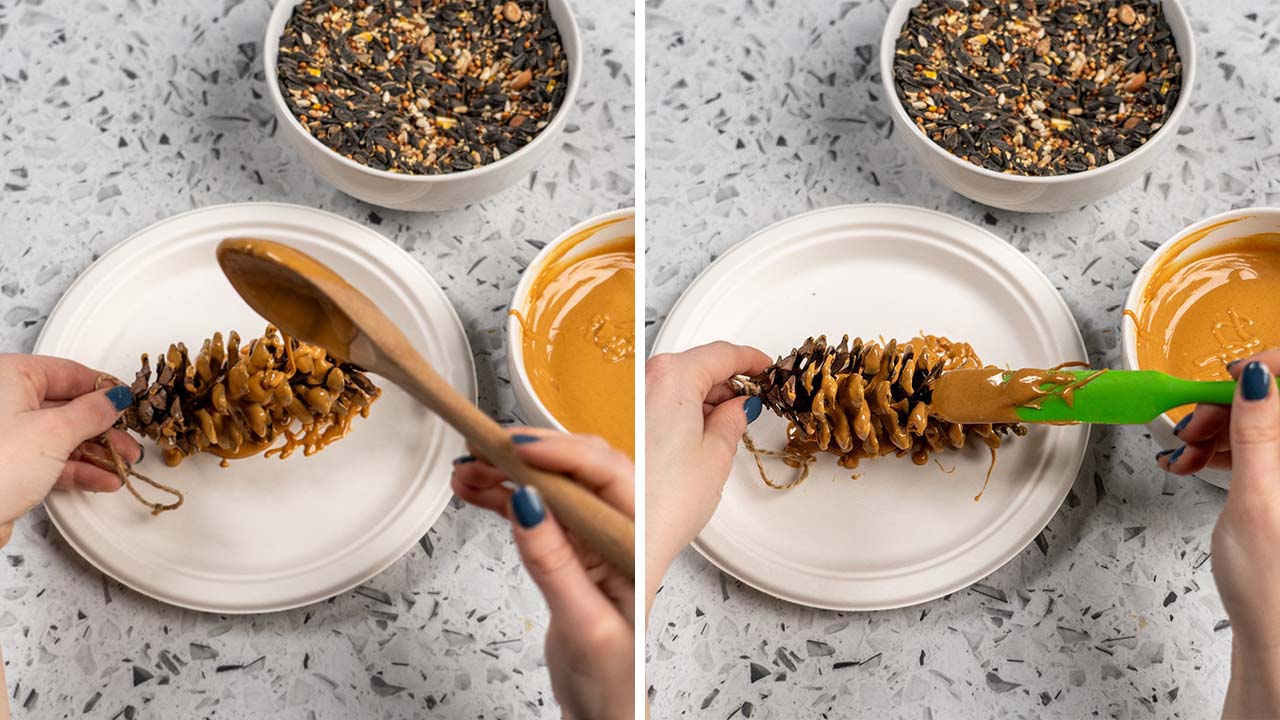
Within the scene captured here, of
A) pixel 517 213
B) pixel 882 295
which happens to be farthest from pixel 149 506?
pixel 882 295

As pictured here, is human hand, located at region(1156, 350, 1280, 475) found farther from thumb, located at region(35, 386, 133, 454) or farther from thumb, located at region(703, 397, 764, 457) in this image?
thumb, located at region(35, 386, 133, 454)

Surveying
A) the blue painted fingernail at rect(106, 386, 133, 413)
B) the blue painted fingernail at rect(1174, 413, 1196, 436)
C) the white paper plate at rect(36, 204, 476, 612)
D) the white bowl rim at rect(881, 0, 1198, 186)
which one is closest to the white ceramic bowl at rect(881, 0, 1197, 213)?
the white bowl rim at rect(881, 0, 1198, 186)

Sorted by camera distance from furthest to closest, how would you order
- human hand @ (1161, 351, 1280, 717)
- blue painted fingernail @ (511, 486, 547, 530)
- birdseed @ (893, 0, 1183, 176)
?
birdseed @ (893, 0, 1183, 176)
human hand @ (1161, 351, 1280, 717)
blue painted fingernail @ (511, 486, 547, 530)

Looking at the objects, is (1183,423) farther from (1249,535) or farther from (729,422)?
(729,422)

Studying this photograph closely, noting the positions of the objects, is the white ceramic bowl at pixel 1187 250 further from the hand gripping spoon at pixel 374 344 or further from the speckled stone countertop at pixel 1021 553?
the hand gripping spoon at pixel 374 344

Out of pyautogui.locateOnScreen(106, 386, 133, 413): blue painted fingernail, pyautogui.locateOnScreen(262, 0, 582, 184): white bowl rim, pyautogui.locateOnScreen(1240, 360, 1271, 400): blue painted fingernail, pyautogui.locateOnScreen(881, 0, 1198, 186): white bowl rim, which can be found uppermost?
pyautogui.locateOnScreen(262, 0, 582, 184): white bowl rim

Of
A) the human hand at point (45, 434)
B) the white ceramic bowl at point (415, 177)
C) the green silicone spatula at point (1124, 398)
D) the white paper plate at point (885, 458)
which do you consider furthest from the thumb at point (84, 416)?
the green silicone spatula at point (1124, 398)

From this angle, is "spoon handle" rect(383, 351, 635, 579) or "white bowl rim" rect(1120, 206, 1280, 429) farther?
"white bowl rim" rect(1120, 206, 1280, 429)

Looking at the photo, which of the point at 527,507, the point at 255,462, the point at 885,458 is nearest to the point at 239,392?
the point at 255,462

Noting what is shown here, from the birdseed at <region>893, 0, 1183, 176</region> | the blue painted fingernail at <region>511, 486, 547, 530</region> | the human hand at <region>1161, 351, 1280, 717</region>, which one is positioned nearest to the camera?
the blue painted fingernail at <region>511, 486, 547, 530</region>
